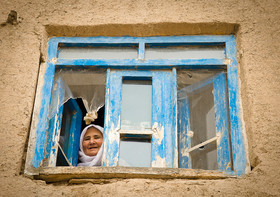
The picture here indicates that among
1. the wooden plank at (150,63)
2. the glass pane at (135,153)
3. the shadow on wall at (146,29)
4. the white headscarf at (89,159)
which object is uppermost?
the shadow on wall at (146,29)

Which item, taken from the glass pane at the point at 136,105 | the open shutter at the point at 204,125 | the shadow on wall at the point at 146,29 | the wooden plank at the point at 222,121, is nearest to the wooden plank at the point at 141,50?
the shadow on wall at the point at 146,29

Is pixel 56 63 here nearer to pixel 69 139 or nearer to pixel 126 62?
pixel 126 62

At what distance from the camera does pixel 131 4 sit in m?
3.71

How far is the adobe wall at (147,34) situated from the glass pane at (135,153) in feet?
0.91

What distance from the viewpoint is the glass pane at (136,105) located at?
132 inches

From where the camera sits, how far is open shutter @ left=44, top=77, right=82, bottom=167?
332cm

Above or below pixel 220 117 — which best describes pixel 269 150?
below

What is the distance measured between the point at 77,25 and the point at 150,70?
2.53 ft

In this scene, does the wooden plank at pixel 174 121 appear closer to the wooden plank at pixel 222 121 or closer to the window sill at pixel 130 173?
the window sill at pixel 130 173

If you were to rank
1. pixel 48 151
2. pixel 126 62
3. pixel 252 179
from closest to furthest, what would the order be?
1. pixel 252 179
2. pixel 48 151
3. pixel 126 62

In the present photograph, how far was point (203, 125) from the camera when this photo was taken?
357cm

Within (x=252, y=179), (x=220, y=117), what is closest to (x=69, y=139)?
(x=220, y=117)

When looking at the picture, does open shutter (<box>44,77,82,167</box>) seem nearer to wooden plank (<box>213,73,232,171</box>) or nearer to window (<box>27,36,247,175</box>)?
window (<box>27,36,247,175</box>)

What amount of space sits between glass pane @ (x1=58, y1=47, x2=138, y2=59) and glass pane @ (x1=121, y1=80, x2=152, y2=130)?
26cm
